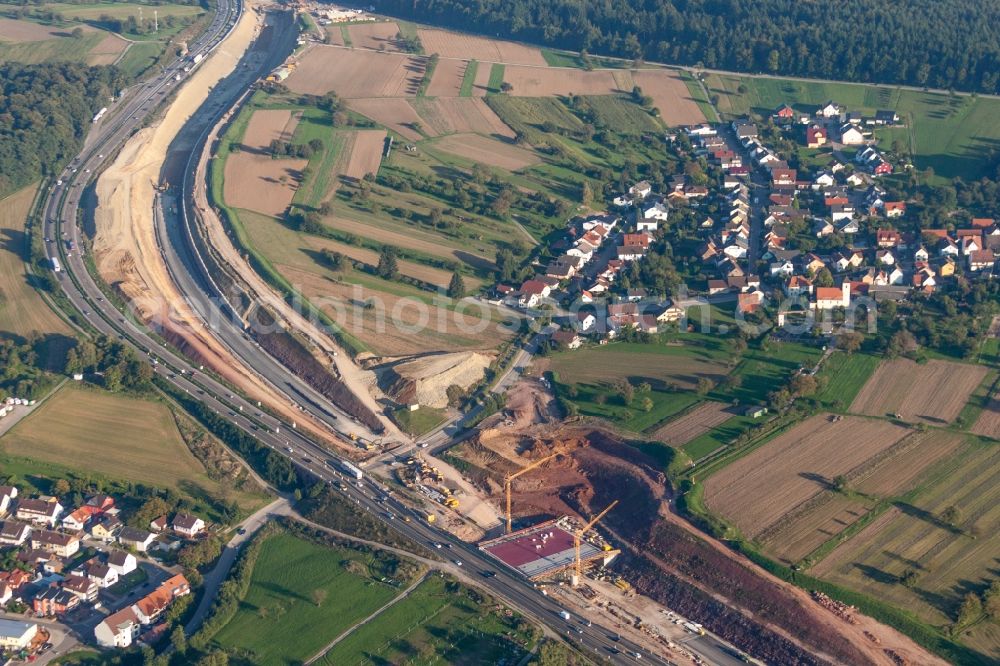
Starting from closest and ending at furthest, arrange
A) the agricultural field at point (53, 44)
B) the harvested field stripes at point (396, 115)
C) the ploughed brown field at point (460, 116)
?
the harvested field stripes at point (396, 115), the ploughed brown field at point (460, 116), the agricultural field at point (53, 44)

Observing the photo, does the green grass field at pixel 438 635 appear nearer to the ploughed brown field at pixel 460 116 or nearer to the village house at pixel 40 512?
the village house at pixel 40 512

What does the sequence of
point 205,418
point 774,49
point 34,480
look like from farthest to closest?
1. point 774,49
2. point 205,418
3. point 34,480

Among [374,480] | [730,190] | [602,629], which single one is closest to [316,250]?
[374,480]

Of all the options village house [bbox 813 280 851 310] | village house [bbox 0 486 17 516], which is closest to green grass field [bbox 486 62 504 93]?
village house [bbox 813 280 851 310]

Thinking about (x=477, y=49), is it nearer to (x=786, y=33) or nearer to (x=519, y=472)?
(x=786, y=33)

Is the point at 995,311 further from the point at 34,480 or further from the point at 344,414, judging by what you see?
the point at 34,480

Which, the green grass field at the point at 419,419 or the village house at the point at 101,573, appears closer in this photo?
the village house at the point at 101,573

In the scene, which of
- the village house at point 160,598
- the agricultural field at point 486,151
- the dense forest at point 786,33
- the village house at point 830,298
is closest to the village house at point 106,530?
the village house at point 160,598
